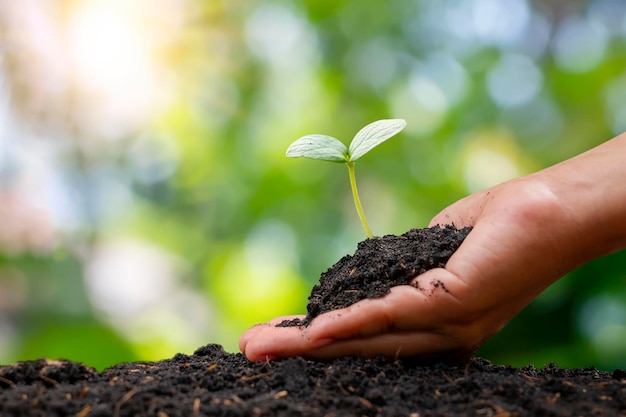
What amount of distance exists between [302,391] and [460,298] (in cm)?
33

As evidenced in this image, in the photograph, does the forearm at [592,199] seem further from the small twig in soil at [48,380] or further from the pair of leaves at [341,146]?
the small twig in soil at [48,380]

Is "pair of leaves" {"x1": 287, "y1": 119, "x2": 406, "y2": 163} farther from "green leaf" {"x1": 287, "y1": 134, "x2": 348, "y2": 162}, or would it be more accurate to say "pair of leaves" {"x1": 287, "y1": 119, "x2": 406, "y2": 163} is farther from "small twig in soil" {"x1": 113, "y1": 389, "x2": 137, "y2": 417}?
"small twig in soil" {"x1": 113, "y1": 389, "x2": 137, "y2": 417}

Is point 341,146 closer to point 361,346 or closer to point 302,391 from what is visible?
point 361,346

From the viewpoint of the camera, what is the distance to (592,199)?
1.07 metres

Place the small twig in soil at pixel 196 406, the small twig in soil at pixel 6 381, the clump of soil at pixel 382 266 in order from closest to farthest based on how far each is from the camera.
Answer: the small twig in soil at pixel 196 406
the small twig in soil at pixel 6 381
the clump of soil at pixel 382 266

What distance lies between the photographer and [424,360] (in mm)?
1035

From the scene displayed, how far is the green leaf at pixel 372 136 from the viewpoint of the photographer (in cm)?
119

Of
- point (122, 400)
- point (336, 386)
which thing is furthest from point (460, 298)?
point (122, 400)

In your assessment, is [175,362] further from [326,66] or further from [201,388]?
[326,66]

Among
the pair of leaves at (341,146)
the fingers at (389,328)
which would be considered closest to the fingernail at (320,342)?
the fingers at (389,328)

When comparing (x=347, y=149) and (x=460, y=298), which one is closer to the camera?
(x=460, y=298)

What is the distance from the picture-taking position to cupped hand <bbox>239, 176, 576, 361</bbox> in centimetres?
96

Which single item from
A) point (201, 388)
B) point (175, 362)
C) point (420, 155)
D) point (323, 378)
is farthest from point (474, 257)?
point (420, 155)

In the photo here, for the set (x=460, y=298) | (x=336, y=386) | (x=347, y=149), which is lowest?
(x=336, y=386)
